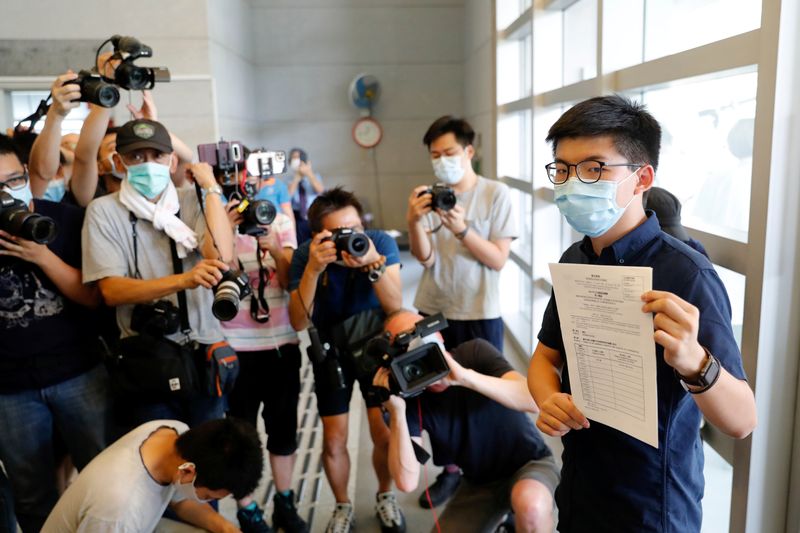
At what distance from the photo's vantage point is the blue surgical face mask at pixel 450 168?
2598 mm

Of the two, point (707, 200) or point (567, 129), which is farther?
point (707, 200)

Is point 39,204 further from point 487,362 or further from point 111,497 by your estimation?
point 487,362

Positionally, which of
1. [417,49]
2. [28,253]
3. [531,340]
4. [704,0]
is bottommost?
[531,340]

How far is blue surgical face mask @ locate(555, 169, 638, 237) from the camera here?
113 cm

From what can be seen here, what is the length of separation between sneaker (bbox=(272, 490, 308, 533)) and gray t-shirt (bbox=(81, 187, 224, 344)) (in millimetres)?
725

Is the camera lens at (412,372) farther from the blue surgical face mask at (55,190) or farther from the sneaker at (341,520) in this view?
the blue surgical face mask at (55,190)

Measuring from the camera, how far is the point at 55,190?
2.40m

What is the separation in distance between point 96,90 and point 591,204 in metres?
1.61

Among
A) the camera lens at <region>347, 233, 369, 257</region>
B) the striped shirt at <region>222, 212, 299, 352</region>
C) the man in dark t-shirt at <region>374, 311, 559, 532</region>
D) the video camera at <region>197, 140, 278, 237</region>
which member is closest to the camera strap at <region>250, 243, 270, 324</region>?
the striped shirt at <region>222, 212, 299, 352</region>

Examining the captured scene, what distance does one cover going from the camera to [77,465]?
2004 mm

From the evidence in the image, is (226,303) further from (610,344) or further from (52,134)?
(610,344)

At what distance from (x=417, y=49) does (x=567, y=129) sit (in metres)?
6.47

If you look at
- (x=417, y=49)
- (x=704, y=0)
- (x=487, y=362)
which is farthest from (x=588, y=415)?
(x=417, y=49)

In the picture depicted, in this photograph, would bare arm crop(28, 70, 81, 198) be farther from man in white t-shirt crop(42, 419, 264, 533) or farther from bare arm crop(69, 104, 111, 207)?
man in white t-shirt crop(42, 419, 264, 533)
